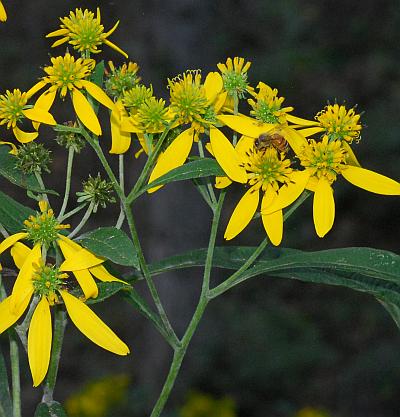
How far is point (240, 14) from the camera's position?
7.13m

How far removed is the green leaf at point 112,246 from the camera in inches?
48.8

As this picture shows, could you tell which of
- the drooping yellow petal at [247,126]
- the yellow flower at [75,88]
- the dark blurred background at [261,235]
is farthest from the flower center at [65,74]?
the dark blurred background at [261,235]

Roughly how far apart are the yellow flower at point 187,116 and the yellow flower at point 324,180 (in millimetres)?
163

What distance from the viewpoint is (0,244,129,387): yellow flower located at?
129 cm

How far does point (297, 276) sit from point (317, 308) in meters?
4.11

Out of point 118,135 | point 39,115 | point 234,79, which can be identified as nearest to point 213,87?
point 234,79

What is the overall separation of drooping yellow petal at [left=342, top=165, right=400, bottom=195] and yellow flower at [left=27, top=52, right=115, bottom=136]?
1.35 ft

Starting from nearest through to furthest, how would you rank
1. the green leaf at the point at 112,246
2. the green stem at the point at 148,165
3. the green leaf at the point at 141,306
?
the green leaf at the point at 112,246 < the green stem at the point at 148,165 < the green leaf at the point at 141,306

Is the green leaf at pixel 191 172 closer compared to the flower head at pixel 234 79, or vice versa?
the green leaf at pixel 191 172

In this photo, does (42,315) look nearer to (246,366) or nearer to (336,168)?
(336,168)

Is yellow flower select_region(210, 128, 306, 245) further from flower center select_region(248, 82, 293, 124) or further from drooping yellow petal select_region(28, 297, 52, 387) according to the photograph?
drooping yellow petal select_region(28, 297, 52, 387)

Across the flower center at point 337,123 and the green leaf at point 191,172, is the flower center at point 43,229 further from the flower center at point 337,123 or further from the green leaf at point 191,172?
the flower center at point 337,123

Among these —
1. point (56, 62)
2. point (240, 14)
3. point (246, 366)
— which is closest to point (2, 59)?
point (240, 14)

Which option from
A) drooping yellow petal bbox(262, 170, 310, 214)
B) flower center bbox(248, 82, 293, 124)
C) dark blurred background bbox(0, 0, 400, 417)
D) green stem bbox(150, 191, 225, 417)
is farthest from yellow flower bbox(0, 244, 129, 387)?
dark blurred background bbox(0, 0, 400, 417)
